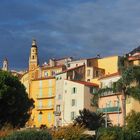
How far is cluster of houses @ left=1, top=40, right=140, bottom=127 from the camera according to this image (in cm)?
11289

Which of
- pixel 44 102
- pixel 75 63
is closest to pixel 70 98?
pixel 44 102

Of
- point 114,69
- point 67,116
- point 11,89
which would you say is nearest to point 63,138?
point 11,89

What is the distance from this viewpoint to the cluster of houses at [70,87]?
11289 cm

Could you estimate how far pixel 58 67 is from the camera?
14338 cm

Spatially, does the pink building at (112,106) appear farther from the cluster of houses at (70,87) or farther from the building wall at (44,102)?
the building wall at (44,102)

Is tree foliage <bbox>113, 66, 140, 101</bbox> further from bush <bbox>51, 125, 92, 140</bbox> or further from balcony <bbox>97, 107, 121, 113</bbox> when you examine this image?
balcony <bbox>97, 107, 121, 113</bbox>

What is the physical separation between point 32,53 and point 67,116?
42.1 meters

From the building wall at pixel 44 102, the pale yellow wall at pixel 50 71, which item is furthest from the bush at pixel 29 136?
the pale yellow wall at pixel 50 71

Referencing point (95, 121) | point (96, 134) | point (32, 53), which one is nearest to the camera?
point (96, 134)

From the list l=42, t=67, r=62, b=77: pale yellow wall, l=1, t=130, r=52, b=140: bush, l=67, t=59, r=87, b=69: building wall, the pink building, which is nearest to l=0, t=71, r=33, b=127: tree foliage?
the pink building

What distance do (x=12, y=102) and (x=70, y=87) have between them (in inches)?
1608

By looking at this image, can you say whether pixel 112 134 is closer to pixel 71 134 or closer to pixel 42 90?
pixel 71 134

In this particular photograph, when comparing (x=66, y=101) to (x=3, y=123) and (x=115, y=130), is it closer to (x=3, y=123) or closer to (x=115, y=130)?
(x=3, y=123)

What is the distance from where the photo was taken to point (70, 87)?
123688 millimetres
